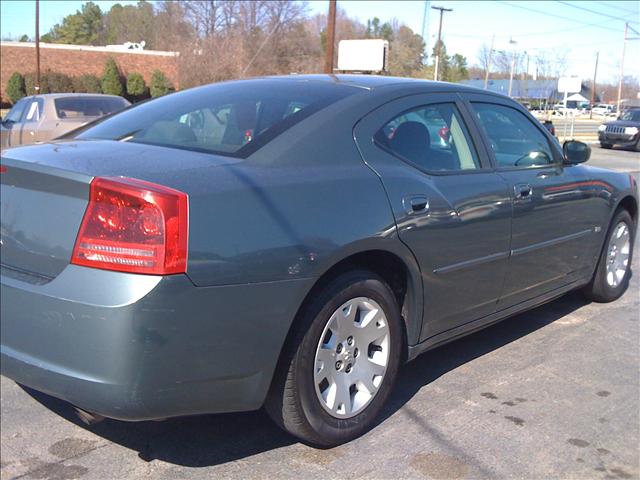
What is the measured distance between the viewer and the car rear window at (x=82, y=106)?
41.0ft

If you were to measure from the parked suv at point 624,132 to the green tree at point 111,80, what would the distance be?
3168 cm

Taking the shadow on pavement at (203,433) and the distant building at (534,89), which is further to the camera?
the distant building at (534,89)

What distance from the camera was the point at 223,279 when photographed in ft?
8.59

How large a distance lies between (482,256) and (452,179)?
467 mm

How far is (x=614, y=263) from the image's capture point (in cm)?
569

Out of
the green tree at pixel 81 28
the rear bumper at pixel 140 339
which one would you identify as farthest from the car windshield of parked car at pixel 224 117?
the green tree at pixel 81 28

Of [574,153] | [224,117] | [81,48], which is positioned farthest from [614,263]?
[81,48]

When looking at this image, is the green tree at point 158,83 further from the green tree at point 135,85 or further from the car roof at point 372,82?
the car roof at point 372,82

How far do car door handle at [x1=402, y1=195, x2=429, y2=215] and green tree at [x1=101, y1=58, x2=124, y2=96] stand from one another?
152ft

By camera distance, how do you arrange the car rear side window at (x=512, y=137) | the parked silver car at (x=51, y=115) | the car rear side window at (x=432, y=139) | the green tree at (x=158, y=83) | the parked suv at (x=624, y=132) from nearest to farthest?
the car rear side window at (x=432, y=139) → the car rear side window at (x=512, y=137) → the parked silver car at (x=51, y=115) → the parked suv at (x=624, y=132) → the green tree at (x=158, y=83)

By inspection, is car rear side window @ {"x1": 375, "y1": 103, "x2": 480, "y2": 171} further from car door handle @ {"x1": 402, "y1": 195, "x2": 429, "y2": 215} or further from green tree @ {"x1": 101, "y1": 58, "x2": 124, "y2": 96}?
green tree @ {"x1": 101, "y1": 58, "x2": 124, "y2": 96}

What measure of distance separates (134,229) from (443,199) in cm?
171

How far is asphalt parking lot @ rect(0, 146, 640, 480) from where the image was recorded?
10.0ft

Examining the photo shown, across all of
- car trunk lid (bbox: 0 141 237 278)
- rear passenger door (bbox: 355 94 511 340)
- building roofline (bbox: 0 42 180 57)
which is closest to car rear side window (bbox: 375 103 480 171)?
rear passenger door (bbox: 355 94 511 340)
